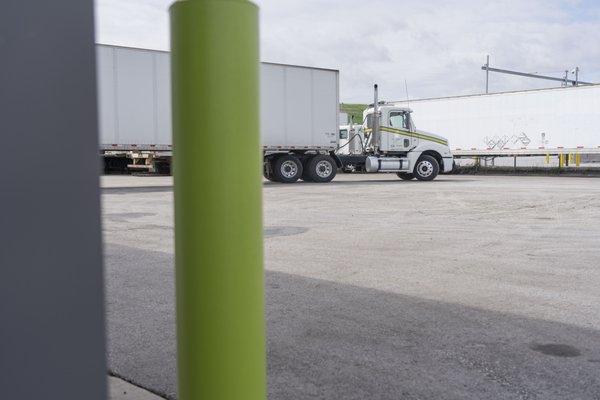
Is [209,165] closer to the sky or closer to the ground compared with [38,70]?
closer to the ground

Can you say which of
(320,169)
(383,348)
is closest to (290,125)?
(320,169)

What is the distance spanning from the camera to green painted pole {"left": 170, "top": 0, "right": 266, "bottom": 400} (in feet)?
5.42

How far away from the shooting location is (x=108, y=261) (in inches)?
266

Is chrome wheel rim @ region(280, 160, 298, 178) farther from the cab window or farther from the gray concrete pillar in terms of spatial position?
the gray concrete pillar

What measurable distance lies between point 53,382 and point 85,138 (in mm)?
546

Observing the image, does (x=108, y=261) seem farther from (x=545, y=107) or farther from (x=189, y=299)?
(x=545, y=107)

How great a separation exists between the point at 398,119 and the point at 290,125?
451cm

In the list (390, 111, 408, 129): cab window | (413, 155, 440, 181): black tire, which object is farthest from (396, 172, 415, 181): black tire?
(390, 111, 408, 129): cab window

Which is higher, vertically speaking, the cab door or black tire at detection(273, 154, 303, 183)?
the cab door

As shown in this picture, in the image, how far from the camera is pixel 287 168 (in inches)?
843

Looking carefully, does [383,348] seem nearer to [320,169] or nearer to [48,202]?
[48,202]

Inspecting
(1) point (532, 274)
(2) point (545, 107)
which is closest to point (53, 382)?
(1) point (532, 274)

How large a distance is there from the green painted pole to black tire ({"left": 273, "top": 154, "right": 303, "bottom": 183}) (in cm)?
1952

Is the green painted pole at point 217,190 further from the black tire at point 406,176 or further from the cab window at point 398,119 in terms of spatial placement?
the black tire at point 406,176
